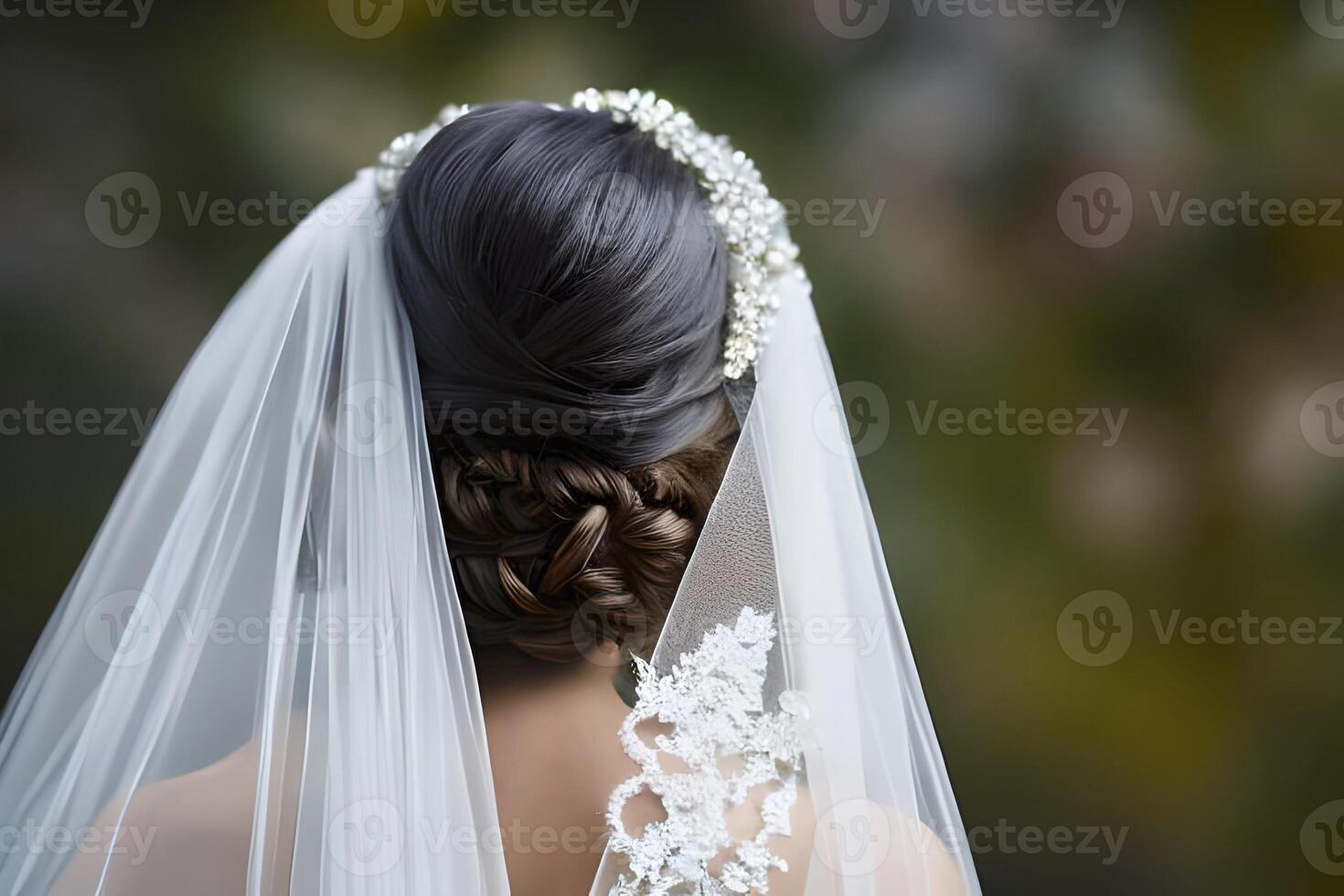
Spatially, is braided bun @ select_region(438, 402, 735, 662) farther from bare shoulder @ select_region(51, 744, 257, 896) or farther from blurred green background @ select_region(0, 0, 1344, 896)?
blurred green background @ select_region(0, 0, 1344, 896)

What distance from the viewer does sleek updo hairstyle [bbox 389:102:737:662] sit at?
0.80 metres

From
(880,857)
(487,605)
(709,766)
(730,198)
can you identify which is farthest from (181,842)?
(730,198)

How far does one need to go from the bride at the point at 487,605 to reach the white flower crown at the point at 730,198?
0.04 metres

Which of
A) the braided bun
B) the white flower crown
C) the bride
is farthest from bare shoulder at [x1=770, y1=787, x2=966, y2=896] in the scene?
the white flower crown

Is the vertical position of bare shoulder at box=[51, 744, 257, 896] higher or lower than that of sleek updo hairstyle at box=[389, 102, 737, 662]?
lower

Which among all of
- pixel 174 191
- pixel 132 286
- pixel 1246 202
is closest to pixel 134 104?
pixel 174 191

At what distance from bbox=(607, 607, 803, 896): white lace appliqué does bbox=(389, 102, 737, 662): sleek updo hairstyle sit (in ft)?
0.25

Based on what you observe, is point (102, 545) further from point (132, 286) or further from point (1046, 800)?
point (1046, 800)

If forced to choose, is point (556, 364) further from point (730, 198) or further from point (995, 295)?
point (995, 295)

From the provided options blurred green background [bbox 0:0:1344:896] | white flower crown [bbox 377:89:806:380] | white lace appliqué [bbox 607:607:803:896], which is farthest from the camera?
blurred green background [bbox 0:0:1344:896]

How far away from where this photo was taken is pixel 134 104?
6.31ft

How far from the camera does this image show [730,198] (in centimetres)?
99

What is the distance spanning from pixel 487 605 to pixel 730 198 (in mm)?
462

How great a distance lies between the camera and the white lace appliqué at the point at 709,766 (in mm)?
779
